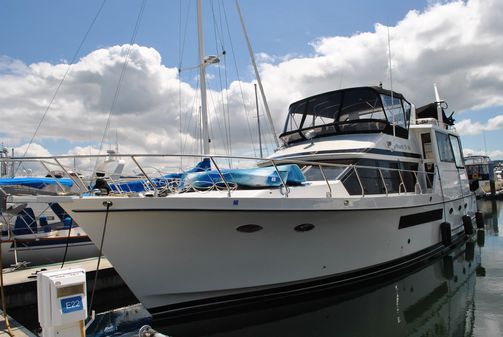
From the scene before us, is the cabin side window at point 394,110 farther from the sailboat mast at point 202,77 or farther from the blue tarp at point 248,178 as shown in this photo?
the sailboat mast at point 202,77

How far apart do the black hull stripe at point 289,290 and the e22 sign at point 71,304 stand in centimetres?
234

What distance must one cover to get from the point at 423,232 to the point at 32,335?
26.3 ft

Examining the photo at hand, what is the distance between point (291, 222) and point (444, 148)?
6.79m

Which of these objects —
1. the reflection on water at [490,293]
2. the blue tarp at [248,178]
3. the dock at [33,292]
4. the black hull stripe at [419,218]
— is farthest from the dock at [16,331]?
the black hull stripe at [419,218]

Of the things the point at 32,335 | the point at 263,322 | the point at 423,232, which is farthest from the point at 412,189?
the point at 32,335

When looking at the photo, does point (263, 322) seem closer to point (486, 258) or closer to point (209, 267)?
point (209, 267)

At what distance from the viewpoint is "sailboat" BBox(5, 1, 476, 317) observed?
5434 mm

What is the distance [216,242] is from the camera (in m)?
5.68

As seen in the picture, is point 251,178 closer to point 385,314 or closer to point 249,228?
point 249,228

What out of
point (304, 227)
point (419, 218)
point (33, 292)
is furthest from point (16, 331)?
point (419, 218)

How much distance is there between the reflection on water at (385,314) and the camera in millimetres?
5836

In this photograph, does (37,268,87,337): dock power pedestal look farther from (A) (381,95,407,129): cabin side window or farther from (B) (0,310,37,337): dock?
(A) (381,95,407,129): cabin side window

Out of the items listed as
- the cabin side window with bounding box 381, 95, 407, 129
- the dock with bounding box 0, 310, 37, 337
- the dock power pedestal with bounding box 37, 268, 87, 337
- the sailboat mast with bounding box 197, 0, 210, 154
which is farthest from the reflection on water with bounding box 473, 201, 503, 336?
the sailboat mast with bounding box 197, 0, 210, 154

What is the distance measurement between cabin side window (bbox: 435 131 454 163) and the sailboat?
4.74 feet
